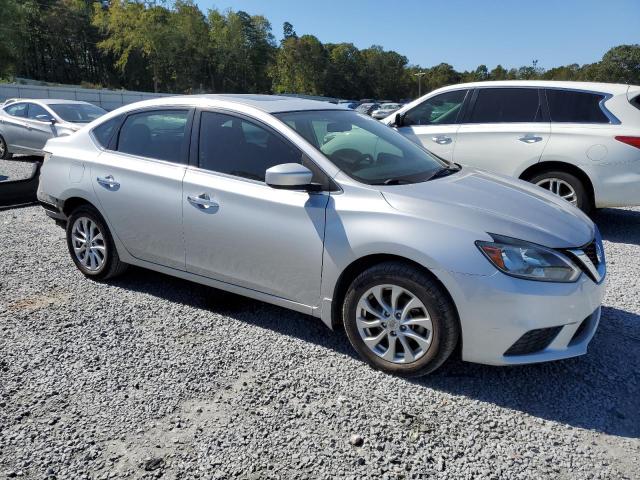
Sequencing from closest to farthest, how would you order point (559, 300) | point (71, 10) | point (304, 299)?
point (559, 300)
point (304, 299)
point (71, 10)

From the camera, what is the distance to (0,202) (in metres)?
7.57

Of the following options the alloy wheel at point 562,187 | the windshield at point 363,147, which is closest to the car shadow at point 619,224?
the alloy wheel at point 562,187

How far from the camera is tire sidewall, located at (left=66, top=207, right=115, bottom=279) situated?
4363mm

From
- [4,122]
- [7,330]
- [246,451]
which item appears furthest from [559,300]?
[4,122]

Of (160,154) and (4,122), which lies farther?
(4,122)

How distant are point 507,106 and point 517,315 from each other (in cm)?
476

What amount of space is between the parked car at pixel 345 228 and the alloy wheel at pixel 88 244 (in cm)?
2

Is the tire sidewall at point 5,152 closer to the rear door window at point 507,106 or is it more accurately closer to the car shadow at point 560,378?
the car shadow at point 560,378

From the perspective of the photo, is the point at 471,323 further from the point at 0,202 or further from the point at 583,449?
the point at 0,202

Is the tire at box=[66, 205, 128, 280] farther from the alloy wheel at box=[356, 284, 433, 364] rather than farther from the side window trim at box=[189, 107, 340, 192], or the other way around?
the alloy wheel at box=[356, 284, 433, 364]

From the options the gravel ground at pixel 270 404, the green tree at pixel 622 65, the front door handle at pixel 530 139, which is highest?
the green tree at pixel 622 65

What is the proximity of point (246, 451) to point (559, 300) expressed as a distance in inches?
71.0

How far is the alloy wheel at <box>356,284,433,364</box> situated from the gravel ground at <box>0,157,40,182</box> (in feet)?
28.5

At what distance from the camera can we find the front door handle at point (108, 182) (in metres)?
4.14
